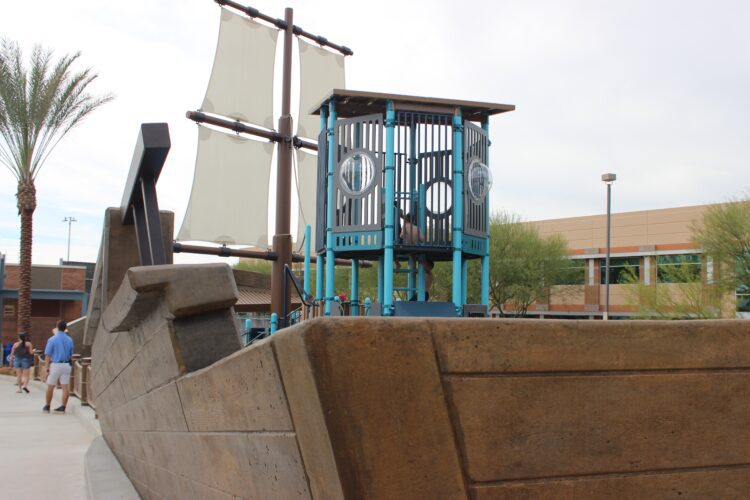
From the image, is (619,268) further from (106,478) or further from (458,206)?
(106,478)

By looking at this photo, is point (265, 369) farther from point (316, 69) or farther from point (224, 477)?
point (316, 69)

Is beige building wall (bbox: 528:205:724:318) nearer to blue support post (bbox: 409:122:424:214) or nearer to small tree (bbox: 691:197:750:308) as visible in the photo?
small tree (bbox: 691:197:750:308)

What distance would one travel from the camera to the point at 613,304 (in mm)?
34375

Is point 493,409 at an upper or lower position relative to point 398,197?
lower

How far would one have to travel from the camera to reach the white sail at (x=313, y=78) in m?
26.7

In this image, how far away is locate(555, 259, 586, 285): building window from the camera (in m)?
35.9

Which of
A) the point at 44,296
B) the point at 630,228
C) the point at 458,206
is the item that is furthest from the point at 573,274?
the point at 458,206

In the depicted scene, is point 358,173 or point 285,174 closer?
point 358,173

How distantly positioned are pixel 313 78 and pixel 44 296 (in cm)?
1646

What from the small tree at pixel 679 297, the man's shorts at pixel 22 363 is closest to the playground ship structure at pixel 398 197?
the man's shorts at pixel 22 363

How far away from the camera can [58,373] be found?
10.6 meters

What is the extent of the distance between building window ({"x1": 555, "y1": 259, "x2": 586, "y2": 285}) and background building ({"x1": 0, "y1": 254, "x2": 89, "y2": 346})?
2338 cm

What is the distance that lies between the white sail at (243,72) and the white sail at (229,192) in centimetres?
101

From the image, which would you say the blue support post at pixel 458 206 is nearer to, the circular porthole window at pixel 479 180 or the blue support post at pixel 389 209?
the circular porthole window at pixel 479 180
